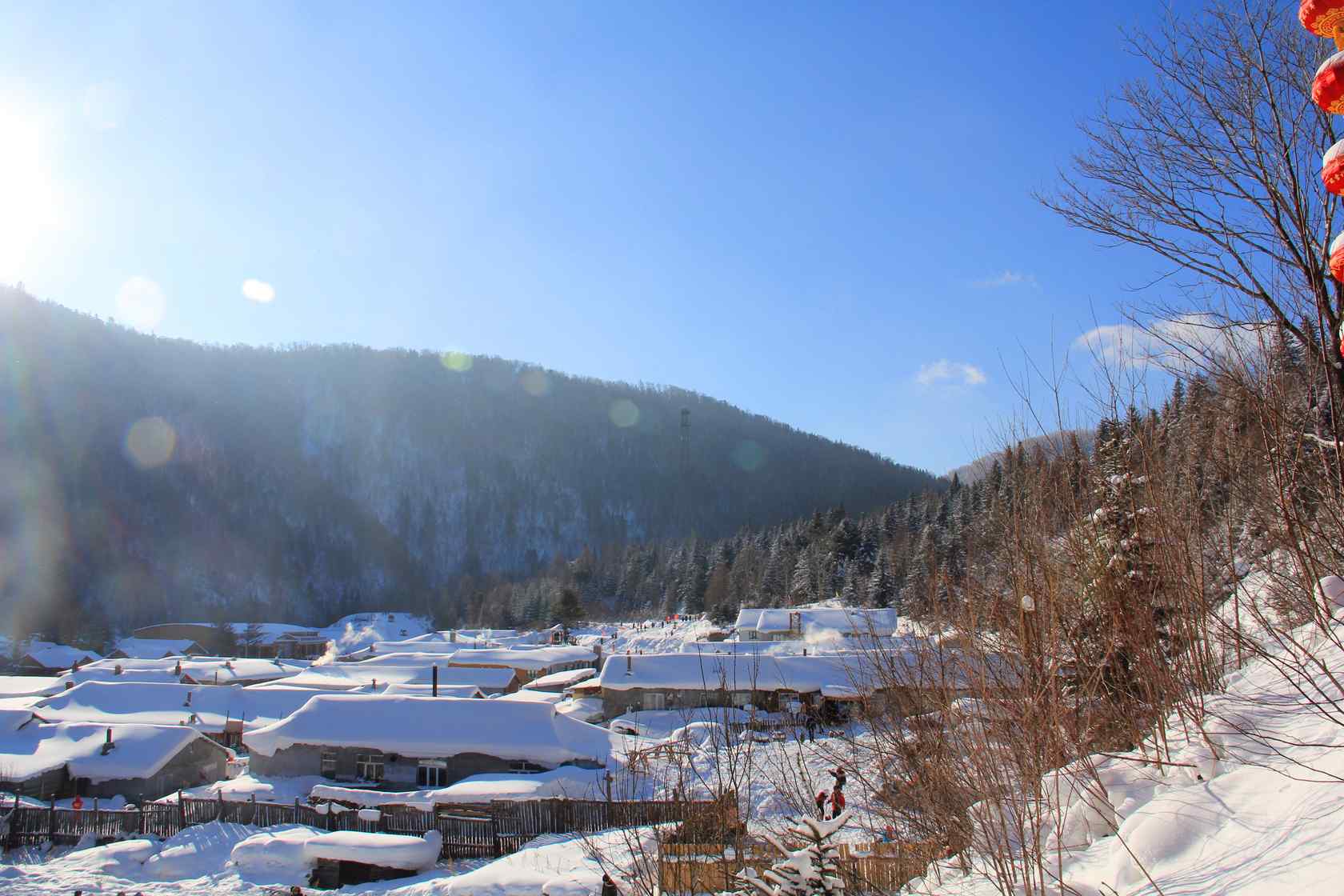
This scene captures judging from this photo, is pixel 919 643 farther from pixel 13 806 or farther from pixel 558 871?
pixel 13 806

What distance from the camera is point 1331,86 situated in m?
2.20

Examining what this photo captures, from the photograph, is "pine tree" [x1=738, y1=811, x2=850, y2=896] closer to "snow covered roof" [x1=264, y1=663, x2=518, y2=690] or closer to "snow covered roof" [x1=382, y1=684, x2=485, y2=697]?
"snow covered roof" [x1=382, y1=684, x2=485, y2=697]

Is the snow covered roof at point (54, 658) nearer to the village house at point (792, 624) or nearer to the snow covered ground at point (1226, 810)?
the village house at point (792, 624)

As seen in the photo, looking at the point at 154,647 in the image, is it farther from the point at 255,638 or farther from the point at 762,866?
the point at 762,866

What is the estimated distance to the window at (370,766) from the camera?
79.4ft

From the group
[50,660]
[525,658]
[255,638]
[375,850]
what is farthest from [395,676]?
[255,638]

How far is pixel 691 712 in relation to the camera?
108ft

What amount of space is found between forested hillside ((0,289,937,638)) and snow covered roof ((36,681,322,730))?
207 feet

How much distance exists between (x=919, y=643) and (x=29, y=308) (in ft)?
619

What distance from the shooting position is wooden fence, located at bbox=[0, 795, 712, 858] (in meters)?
17.6

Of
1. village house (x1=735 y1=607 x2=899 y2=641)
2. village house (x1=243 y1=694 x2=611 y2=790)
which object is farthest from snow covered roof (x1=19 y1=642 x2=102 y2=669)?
village house (x1=735 y1=607 x2=899 y2=641)

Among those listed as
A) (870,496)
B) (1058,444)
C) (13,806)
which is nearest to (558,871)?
(1058,444)

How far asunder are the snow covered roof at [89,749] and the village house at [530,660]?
2113 centimetres

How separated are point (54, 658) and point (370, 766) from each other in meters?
54.9
